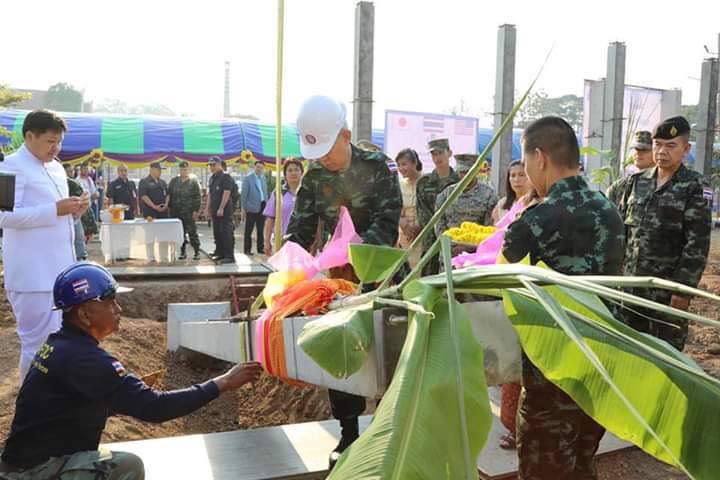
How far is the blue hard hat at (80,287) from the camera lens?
2.29 meters

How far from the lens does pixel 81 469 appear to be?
2.20 metres

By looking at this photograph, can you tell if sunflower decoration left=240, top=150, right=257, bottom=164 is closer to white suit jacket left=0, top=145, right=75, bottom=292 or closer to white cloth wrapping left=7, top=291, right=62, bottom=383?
white suit jacket left=0, top=145, right=75, bottom=292

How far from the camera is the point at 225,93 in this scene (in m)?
59.8

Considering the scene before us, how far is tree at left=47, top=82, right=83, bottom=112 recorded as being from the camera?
65.3 meters

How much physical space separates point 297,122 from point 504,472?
6.37 ft

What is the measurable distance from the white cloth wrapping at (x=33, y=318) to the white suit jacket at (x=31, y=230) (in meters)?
0.05

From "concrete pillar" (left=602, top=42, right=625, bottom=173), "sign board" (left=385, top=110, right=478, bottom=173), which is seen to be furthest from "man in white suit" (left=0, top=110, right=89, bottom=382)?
"concrete pillar" (left=602, top=42, right=625, bottom=173)

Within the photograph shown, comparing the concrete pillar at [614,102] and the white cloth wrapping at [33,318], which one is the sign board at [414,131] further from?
the white cloth wrapping at [33,318]

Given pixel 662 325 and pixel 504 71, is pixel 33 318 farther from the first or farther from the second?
pixel 504 71

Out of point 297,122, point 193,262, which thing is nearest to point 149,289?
point 193,262

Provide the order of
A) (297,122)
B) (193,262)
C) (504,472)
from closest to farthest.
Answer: (297,122) < (504,472) < (193,262)

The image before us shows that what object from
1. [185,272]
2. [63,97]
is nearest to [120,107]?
[63,97]

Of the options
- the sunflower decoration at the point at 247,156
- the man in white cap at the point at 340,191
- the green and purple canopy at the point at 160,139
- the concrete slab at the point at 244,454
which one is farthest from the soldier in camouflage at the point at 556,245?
the sunflower decoration at the point at 247,156

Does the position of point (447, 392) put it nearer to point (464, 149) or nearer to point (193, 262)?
point (464, 149)
